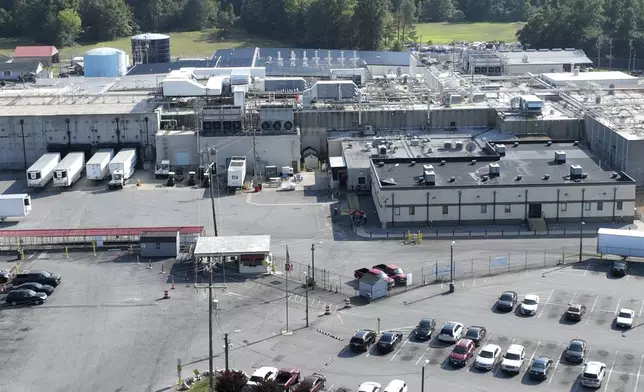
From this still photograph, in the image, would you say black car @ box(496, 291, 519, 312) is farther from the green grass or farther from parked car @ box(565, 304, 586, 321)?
the green grass

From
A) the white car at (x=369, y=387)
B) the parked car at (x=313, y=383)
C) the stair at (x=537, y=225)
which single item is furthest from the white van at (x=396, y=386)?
the stair at (x=537, y=225)

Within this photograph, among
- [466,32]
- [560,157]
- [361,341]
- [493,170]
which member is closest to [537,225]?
[493,170]

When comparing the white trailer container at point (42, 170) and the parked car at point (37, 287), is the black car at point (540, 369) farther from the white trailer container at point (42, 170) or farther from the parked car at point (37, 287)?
the white trailer container at point (42, 170)

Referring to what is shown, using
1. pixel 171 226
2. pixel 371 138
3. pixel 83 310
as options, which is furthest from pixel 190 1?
pixel 83 310

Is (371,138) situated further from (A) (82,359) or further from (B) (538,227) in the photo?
(A) (82,359)

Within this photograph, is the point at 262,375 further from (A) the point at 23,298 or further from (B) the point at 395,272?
(A) the point at 23,298
